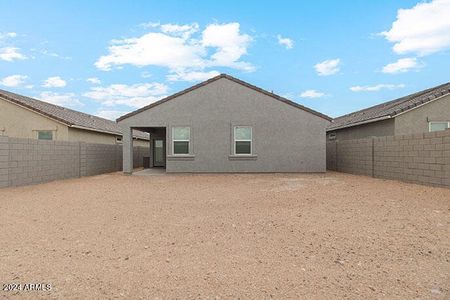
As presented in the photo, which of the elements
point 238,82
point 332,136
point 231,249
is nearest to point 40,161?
point 238,82

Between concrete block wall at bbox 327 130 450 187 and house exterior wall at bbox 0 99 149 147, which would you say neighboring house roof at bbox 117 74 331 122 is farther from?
house exterior wall at bbox 0 99 149 147

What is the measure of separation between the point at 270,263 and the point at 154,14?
43.4 feet

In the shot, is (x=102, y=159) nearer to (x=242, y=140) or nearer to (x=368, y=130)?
(x=242, y=140)

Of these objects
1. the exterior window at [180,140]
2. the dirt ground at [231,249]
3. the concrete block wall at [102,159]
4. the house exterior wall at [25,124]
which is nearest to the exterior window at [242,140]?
the exterior window at [180,140]

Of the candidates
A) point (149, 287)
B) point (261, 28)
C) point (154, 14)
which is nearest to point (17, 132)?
point (154, 14)

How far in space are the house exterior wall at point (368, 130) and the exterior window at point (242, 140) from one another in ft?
25.8

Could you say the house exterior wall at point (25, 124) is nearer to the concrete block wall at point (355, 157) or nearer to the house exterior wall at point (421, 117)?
the concrete block wall at point (355, 157)

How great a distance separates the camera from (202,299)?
322cm

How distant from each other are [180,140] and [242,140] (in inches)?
137

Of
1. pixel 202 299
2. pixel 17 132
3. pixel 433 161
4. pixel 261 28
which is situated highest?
pixel 261 28

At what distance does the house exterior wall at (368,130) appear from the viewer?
58.0 feet

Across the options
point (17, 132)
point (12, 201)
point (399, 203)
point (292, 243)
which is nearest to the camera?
point (292, 243)

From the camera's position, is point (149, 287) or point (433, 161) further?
point (433, 161)

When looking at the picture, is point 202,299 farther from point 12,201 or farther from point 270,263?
point 12,201
